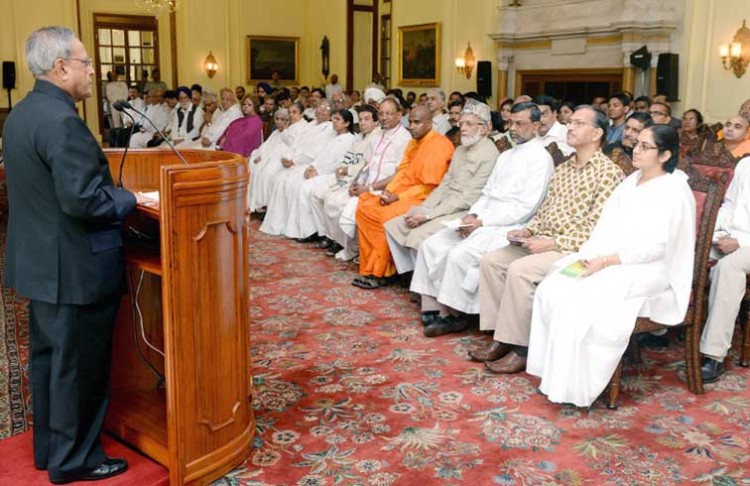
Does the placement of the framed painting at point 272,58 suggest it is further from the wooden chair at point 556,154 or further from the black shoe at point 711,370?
the black shoe at point 711,370

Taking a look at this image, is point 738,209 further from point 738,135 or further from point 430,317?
point 430,317

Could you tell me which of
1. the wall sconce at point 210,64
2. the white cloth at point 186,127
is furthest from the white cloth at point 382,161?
the wall sconce at point 210,64

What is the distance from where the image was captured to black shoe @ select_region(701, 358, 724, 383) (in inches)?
162

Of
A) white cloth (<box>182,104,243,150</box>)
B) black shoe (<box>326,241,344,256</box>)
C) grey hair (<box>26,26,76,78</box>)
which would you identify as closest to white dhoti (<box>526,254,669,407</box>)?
grey hair (<box>26,26,76,78</box>)

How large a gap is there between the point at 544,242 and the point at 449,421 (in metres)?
1.28

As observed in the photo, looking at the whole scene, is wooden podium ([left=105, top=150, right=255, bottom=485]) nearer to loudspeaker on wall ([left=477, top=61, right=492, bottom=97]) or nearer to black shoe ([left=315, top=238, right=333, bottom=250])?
black shoe ([left=315, top=238, right=333, bottom=250])

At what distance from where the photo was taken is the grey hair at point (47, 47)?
262 centimetres

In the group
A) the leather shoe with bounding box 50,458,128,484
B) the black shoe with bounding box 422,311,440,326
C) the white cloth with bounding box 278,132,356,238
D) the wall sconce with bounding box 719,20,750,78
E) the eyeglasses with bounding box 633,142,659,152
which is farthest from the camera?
the wall sconce with bounding box 719,20,750,78

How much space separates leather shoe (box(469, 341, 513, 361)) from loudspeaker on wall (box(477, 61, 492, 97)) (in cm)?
959

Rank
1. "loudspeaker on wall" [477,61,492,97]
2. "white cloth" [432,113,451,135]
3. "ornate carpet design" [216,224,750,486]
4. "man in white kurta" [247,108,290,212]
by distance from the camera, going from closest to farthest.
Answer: "ornate carpet design" [216,224,750,486], "man in white kurta" [247,108,290,212], "white cloth" [432,113,451,135], "loudspeaker on wall" [477,61,492,97]

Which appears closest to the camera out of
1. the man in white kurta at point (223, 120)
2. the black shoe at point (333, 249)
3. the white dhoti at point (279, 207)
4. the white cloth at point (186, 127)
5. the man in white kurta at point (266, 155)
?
the black shoe at point (333, 249)

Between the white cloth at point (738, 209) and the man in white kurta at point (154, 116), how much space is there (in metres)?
9.54

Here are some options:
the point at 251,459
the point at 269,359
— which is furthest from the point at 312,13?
the point at 251,459

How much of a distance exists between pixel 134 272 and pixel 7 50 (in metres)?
14.2
